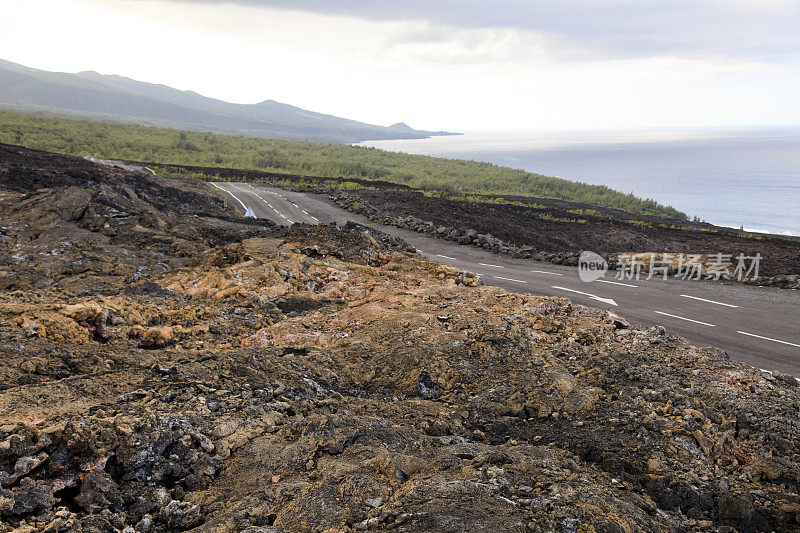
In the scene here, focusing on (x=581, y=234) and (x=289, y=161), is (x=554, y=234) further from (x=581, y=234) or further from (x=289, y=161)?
(x=289, y=161)

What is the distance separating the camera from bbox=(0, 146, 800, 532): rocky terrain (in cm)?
403

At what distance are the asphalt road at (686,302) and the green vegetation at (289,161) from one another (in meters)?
36.4

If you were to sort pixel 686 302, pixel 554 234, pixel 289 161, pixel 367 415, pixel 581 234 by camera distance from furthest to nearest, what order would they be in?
pixel 289 161, pixel 581 234, pixel 554 234, pixel 686 302, pixel 367 415

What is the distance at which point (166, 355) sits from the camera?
23.4ft

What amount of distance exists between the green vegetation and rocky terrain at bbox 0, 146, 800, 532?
48.0m

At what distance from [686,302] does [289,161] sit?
6623cm

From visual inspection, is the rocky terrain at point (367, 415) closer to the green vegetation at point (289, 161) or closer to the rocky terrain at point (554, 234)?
the rocky terrain at point (554, 234)

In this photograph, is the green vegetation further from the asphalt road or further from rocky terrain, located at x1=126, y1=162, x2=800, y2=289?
the asphalt road

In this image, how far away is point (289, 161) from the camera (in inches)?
2872

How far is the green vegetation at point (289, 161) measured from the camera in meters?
58.3

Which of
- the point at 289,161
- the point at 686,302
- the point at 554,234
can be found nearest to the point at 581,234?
the point at 554,234

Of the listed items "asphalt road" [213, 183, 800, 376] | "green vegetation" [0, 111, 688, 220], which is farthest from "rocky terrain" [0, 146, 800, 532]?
"green vegetation" [0, 111, 688, 220]

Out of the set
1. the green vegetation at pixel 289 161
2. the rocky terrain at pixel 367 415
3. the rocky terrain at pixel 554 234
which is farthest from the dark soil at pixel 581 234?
the green vegetation at pixel 289 161

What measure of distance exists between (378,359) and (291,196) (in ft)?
107
